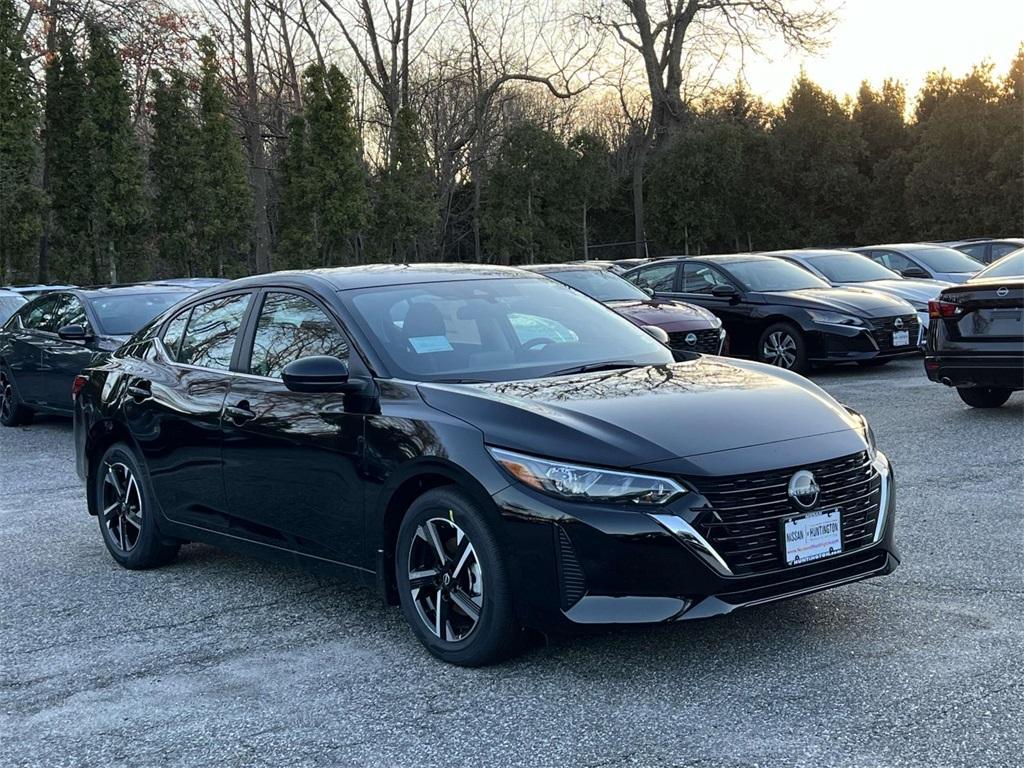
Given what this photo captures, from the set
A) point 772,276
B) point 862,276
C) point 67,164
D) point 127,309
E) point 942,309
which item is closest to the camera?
point 942,309

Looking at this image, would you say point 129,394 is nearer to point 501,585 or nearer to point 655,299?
point 501,585

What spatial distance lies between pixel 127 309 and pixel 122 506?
21.0 ft

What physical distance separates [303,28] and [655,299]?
2801cm

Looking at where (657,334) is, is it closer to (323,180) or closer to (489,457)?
(489,457)

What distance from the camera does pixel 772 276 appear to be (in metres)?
16.0

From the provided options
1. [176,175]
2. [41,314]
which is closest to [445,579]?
[41,314]

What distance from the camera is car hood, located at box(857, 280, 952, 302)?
53.9ft

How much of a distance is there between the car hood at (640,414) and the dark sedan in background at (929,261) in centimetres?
1473

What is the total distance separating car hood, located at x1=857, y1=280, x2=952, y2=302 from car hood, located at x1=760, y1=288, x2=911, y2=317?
2.60ft

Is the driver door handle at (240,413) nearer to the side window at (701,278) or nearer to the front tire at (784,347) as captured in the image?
the front tire at (784,347)

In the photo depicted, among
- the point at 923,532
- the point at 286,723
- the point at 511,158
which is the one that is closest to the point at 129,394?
the point at 286,723

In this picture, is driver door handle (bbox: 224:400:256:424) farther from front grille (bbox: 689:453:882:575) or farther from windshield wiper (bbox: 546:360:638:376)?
front grille (bbox: 689:453:882:575)

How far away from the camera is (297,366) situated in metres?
5.13

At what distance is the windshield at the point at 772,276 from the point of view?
15.8m
